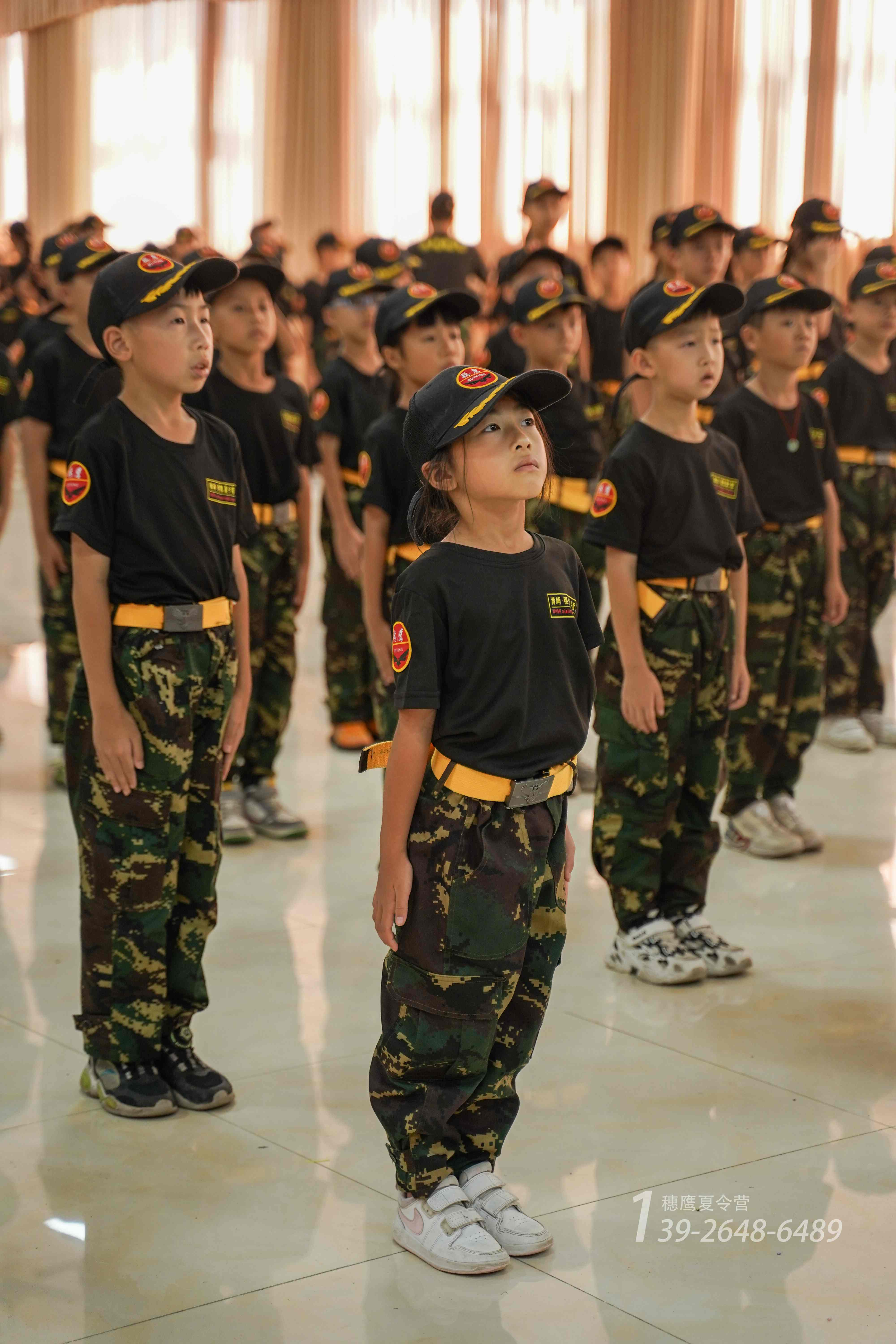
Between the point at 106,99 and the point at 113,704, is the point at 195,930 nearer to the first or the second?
the point at 113,704

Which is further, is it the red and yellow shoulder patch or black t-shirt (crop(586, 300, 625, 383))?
black t-shirt (crop(586, 300, 625, 383))

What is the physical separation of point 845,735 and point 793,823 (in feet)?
4.21

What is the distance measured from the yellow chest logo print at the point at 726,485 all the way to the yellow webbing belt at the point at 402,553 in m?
0.93

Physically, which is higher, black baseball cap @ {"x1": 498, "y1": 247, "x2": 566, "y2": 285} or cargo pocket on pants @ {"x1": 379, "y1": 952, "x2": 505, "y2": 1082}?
black baseball cap @ {"x1": 498, "y1": 247, "x2": 566, "y2": 285}

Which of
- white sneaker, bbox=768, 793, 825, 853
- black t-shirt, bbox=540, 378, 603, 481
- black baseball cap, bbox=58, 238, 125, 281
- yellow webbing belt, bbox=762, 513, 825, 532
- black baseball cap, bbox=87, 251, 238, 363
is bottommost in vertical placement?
white sneaker, bbox=768, 793, 825, 853

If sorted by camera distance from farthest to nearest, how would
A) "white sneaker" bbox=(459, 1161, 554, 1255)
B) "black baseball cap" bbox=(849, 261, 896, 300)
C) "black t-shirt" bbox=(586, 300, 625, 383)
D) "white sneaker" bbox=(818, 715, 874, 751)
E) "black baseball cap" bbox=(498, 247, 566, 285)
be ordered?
"black t-shirt" bbox=(586, 300, 625, 383) < "black baseball cap" bbox=(498, 247, 566, 285) < "white sneaker" bbox=(818, 715, 874, 751) < "black baseball cap" bbox=(849, 261, 896, 300) < "white sneaker" bbox=(459, 1161, 554, 1255)

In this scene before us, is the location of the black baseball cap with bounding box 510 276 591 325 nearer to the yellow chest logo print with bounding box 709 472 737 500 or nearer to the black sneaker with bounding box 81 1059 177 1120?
the yellow chest logo print with bounding box 709 472 737 500

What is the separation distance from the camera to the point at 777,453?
438cm

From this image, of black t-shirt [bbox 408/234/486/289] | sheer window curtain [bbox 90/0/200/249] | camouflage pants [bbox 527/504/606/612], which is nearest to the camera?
camouflage pants [bbox 527/504/606/612]

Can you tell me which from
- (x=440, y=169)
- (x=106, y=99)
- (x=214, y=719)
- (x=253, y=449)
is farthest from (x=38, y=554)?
(x=106, y=99)

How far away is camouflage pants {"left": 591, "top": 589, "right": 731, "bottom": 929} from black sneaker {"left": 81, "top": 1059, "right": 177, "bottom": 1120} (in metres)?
1.18

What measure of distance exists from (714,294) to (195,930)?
1737 mm

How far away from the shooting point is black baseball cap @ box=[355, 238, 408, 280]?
699 centimetres

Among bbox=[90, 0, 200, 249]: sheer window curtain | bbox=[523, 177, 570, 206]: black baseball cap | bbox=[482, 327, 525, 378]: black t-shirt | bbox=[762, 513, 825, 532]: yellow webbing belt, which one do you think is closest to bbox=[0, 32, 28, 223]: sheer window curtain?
bbox=[90, 0, 200, 249]: sheer window curtain
